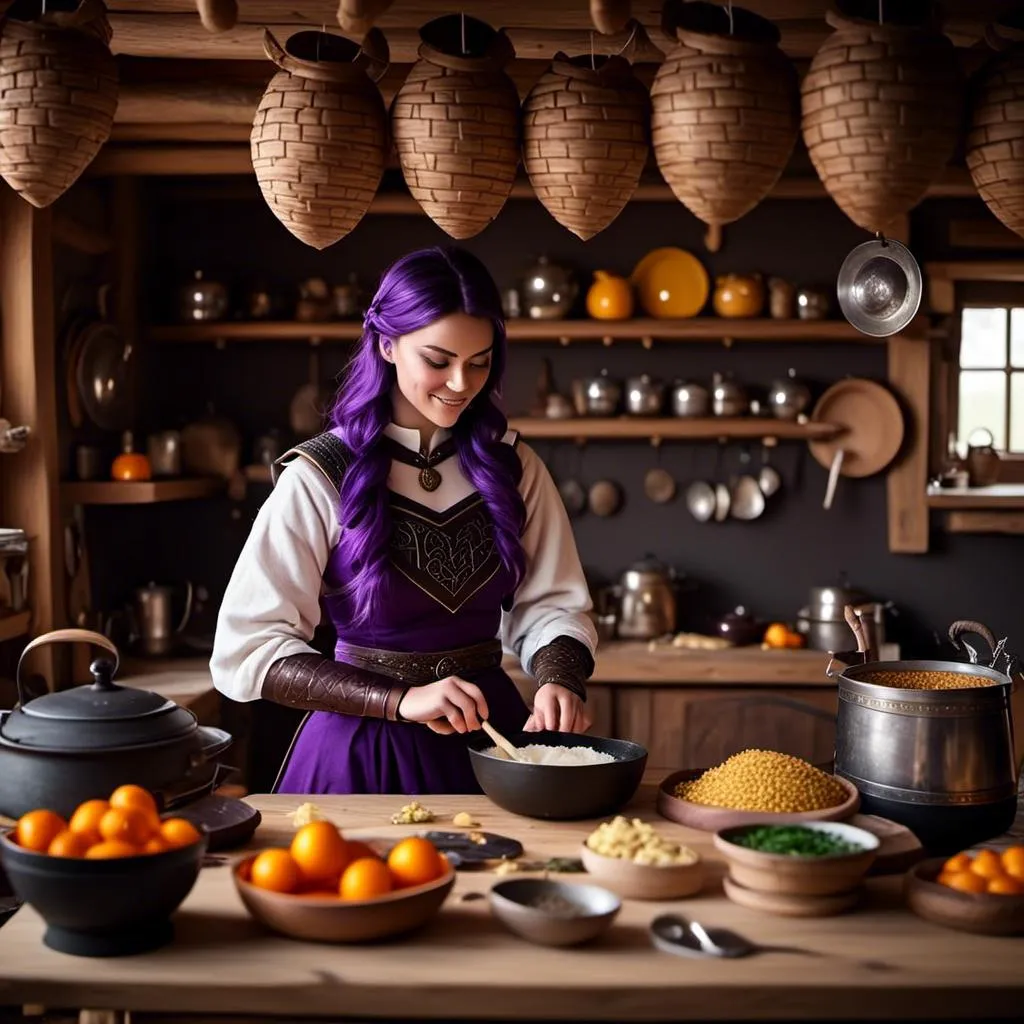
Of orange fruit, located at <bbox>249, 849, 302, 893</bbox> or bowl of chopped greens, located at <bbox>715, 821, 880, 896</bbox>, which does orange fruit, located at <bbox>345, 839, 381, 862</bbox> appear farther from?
bowl of chopped greens, located at <bbox>715, 821, 880, 896</bbox>

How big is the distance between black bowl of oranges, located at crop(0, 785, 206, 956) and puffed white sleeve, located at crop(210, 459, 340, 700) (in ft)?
2.40

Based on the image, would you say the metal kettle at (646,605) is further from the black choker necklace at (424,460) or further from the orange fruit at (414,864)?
the orange fruit at (414,864)

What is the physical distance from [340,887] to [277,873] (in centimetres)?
7

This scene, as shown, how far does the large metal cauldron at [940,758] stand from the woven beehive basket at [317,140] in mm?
1027

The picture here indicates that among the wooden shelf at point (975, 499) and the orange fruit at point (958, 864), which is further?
the wooden shelf at point (975, 499)

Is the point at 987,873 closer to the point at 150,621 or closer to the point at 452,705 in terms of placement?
the point at 452,705

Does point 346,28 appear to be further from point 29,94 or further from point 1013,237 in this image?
point 1013,237

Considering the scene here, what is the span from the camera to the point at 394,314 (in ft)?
7.73

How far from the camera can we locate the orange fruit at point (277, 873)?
1499 millimetres

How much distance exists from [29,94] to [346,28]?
0.44 m

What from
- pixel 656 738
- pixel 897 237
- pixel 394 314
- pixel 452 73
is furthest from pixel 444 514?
pixel 897 237

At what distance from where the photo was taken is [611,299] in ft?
15.9

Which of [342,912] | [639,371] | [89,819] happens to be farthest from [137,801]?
[639,371]

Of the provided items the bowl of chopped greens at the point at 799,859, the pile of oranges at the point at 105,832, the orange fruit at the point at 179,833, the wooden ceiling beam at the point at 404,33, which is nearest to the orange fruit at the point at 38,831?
the pile of oranges at the point at 105,832
